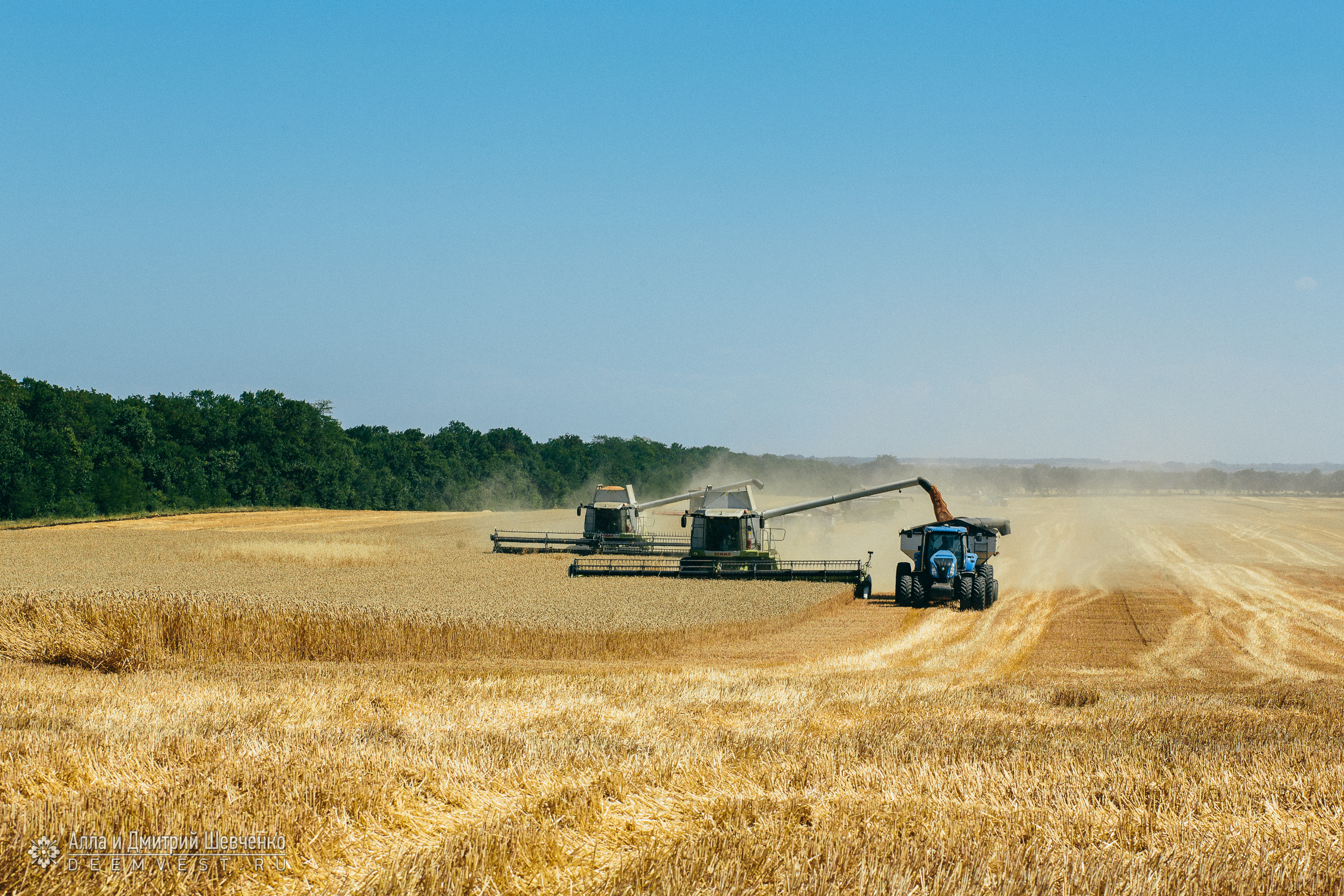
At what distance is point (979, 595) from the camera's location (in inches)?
1102

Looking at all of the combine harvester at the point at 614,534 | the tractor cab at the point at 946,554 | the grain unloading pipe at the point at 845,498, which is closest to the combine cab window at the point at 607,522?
the combine harvester at the point at 614,534

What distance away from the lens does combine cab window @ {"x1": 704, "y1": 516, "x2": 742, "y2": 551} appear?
3456cm

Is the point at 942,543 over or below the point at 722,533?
over

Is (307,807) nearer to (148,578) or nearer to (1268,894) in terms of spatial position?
(1268,894)

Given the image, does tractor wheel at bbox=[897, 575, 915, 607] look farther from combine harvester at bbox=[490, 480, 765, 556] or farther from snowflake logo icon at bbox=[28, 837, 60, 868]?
snowflake logo icon at bbox=[28, 837, 60, 868]

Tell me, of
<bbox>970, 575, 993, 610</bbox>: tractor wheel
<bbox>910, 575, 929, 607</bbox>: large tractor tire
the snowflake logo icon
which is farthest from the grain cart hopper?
the snowflake logo icon

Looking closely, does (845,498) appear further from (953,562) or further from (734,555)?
(953,562)

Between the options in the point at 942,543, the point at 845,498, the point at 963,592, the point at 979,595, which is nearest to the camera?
the point at 979,595

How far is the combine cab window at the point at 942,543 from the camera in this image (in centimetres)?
2912

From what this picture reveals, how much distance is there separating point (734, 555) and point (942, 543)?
766 centimetres

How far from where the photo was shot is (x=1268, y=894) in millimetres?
4566

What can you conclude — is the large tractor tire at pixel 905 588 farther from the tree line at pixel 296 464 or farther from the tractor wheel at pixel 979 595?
the tree line at pixel 296 464

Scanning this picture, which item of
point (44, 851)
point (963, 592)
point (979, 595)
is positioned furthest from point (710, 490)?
point (44, 851)

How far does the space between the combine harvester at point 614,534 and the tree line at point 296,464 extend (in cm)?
4008
